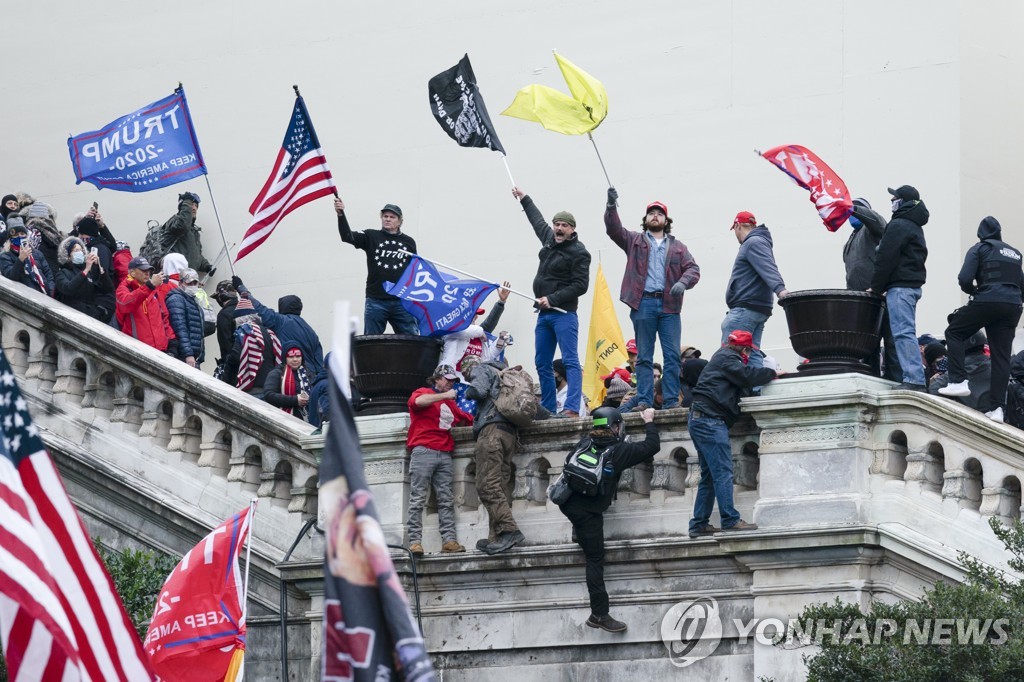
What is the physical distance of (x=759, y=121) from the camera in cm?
1895

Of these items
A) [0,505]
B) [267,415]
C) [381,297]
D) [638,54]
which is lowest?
[0,505]

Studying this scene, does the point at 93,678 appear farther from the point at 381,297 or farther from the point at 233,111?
the point at 233,111

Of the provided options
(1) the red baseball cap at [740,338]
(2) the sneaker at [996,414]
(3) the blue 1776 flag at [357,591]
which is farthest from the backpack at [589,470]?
(3) the blue 1776 flag at [357,591]

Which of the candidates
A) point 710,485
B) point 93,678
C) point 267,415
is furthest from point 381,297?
point 93,678

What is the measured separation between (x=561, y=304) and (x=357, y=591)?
27.2ft

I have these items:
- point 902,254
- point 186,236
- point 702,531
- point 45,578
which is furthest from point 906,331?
point 186,236

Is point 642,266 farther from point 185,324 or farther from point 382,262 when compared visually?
point 185,324

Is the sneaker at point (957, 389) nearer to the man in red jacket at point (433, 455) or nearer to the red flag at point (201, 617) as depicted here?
the man in red jacket at point (433, 455)

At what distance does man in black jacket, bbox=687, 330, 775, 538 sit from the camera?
1279 cm

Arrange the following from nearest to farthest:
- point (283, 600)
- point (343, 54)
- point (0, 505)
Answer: point (0, 505)
point (283, 600)
point (343, 54)

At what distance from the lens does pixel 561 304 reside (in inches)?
582

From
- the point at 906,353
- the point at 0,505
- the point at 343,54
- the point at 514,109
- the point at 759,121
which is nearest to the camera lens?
the point at 0,505

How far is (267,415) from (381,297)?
1.78 metres

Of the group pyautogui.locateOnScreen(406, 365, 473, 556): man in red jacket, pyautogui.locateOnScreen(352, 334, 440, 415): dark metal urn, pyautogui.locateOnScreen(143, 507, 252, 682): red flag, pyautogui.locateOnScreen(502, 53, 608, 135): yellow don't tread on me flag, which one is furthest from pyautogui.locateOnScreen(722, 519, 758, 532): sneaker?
pyautogui.locateOnScreen(502, 53, 608, 135): yellow don't tread on me flag
